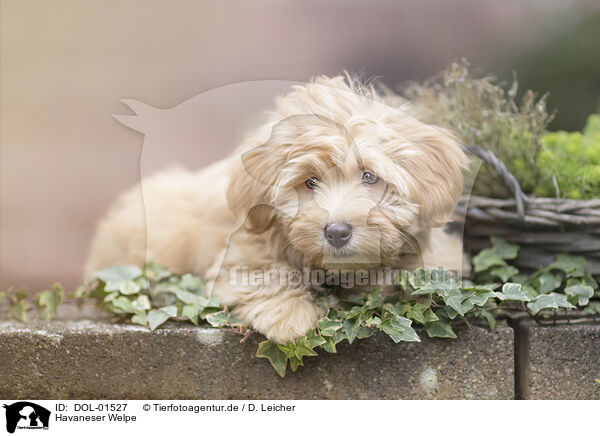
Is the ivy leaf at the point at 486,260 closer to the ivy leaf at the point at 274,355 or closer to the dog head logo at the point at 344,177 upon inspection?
the dog head logo at the point at 344,177

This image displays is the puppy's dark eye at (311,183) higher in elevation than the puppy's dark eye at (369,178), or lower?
lower

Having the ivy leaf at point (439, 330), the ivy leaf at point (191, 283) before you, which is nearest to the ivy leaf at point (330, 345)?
the ivy leaf at point (439, 330)

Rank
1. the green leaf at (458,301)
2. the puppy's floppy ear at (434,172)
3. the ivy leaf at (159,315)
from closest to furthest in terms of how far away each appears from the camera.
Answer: the puppy's floppy ear at (434,172), the green leaf at (458,301), the ivy leaf at (159,315)

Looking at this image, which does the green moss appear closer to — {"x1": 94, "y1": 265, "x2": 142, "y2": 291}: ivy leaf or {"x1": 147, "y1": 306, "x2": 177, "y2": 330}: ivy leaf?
{"x1": 147, "y1": 306, "x2": 177, "y2": 330}: ivy leaf

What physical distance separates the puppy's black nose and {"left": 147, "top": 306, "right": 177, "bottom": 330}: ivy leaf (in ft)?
2.06

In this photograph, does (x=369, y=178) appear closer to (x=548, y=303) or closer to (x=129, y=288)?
(x=548, y=303)

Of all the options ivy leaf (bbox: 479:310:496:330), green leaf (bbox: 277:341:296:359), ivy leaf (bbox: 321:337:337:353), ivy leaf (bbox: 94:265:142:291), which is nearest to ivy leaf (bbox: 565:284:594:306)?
ivy leaf (bbox: 479:310:496:330)

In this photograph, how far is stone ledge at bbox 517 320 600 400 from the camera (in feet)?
5.55

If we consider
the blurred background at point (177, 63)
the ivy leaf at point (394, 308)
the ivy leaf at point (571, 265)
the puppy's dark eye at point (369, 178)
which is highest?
the blurred background at point (177, 63)

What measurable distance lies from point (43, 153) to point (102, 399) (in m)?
1.64

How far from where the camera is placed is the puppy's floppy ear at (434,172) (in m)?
1.52

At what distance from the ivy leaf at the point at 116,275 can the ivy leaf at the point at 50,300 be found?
0.58ft

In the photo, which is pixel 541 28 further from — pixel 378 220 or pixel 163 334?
pixel 163 334

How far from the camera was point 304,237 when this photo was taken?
1477mm
